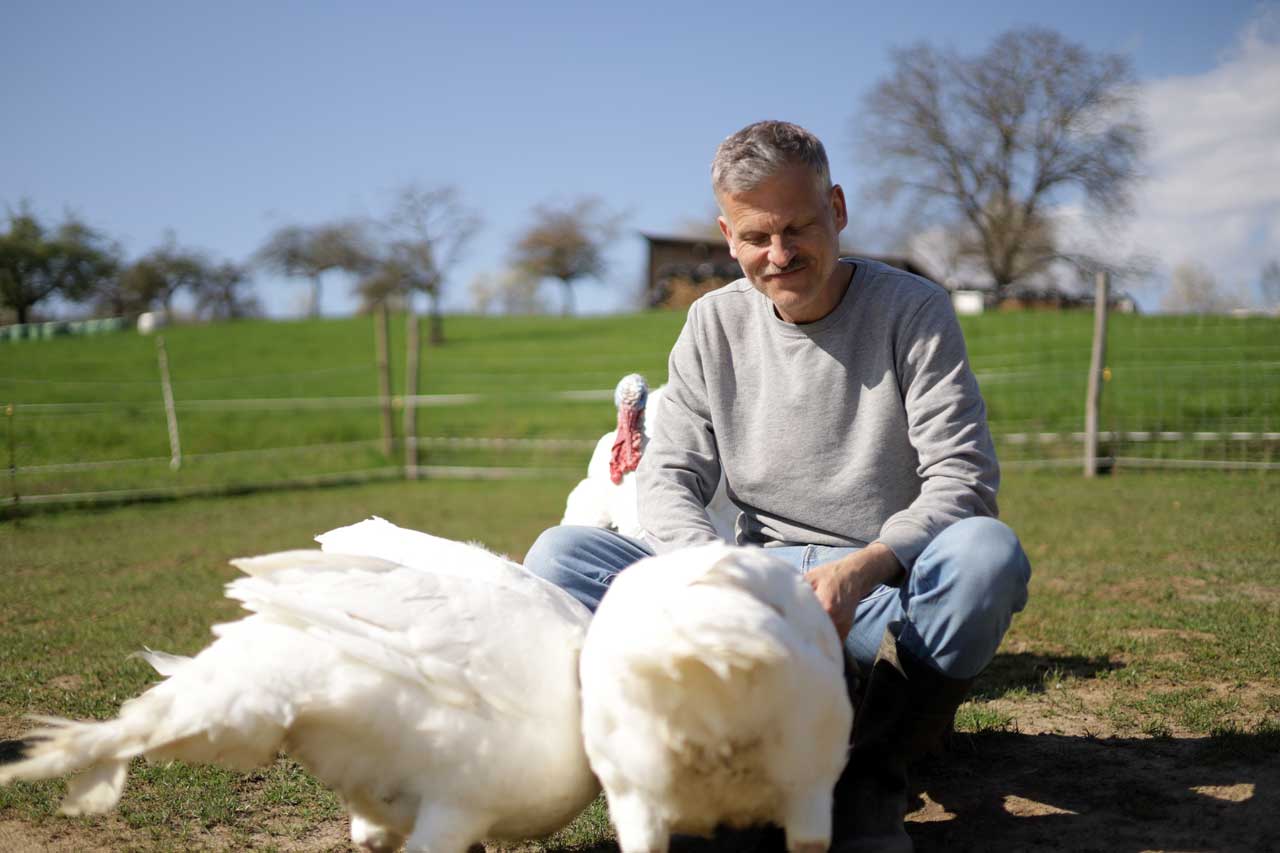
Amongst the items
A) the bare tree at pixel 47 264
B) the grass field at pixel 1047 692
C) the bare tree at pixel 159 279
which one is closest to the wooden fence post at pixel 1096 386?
the grass field at pixel 1047 692

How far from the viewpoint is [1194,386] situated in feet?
39.1

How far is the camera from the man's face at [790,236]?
8.60 feet

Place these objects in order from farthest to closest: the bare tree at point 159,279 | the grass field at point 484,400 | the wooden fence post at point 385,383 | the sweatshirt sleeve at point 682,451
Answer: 1. the bare tree at point 159,279
2. the wooden fence post at point 385,383
3. the grass field at point 484,400
4. the sweatshirt sleeve at point 682,451

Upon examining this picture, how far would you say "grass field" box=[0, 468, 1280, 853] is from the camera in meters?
2.69

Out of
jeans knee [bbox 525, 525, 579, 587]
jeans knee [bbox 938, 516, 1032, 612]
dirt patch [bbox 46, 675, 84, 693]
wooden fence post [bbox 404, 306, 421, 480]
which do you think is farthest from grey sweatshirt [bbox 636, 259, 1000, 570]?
wooden fence post [bbox 404, 306, 421, 480]

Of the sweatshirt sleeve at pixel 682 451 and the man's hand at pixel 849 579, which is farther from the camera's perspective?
the sweatshirt sleeve at pixel 682 451

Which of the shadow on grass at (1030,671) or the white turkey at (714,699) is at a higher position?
the white turkey at (714,699)

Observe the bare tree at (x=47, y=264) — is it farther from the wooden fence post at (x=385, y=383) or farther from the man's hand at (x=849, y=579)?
the man's hand at (x=849, y=579)

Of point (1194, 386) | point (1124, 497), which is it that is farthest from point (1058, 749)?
point (1194, 386)

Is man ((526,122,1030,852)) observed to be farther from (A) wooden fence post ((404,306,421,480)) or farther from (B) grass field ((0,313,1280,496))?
(A) wooden fence post ((404,306,421,480))

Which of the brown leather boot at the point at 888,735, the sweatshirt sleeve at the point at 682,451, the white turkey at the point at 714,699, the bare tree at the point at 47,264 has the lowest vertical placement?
the brown leather boot at the point at 888,735

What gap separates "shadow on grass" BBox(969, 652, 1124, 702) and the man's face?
1882 mm

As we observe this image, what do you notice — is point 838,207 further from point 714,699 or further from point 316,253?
point 316,253

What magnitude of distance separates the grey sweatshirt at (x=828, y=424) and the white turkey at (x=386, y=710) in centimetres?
66
